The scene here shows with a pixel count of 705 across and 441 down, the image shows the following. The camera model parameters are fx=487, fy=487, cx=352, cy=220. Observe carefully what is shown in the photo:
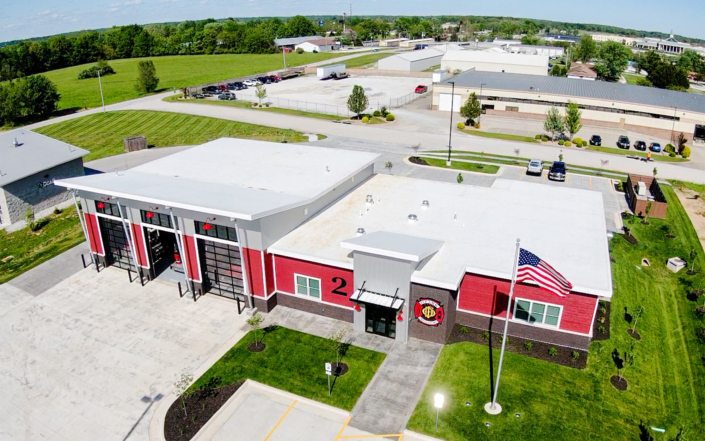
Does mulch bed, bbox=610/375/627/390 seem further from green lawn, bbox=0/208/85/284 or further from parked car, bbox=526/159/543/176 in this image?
green lawn, bbox=0/208/85/284

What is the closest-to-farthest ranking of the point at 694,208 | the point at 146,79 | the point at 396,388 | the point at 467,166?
the point at 396,388
the point at 694,208
the point at 467,166
the point at 146,79

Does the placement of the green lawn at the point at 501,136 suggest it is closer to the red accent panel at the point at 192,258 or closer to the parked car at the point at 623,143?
the parked car at the point at 623,143

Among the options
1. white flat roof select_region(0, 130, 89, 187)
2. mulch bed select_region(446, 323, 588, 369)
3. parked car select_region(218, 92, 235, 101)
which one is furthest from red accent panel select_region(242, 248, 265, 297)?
parked car select_region(218, 92, 235, 101)

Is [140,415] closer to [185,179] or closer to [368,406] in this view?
[368,406]

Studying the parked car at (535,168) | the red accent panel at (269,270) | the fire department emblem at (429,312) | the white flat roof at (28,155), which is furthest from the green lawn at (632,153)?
the white flat roof at (28,155)

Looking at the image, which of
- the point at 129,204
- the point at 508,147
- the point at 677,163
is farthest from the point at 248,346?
the point at 677,163

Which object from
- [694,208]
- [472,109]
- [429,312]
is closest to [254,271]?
[429,312]

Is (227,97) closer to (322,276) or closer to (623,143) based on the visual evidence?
(623,143)
